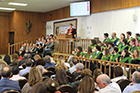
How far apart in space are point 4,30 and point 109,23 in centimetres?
1042

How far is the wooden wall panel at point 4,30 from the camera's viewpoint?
1655cm

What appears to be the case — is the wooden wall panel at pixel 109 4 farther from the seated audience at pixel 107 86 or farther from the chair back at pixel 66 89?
the chair back at pixel 66 89

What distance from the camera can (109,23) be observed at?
9820 mm

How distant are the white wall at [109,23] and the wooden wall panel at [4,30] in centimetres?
769

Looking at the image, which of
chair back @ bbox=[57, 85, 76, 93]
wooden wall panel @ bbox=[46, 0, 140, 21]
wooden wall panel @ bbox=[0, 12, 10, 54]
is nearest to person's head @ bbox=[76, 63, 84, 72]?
chair back @ bbox=[57, 85, 76, 93]

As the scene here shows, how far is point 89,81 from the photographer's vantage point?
2.33 meters

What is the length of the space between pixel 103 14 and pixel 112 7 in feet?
2.60

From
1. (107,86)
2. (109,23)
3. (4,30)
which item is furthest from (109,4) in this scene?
(4,30)

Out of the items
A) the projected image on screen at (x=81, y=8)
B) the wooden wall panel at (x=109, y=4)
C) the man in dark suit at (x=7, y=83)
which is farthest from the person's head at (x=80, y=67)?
the projected image on screen at (x=81, y=8)

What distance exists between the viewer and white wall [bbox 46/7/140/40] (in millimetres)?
8540

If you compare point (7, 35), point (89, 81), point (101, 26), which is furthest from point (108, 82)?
point (7, 35)

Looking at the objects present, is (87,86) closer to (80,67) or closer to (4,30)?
(80,67)

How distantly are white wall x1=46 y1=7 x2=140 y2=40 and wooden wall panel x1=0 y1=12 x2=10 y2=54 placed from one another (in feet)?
25.2

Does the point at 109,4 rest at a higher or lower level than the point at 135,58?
higher
